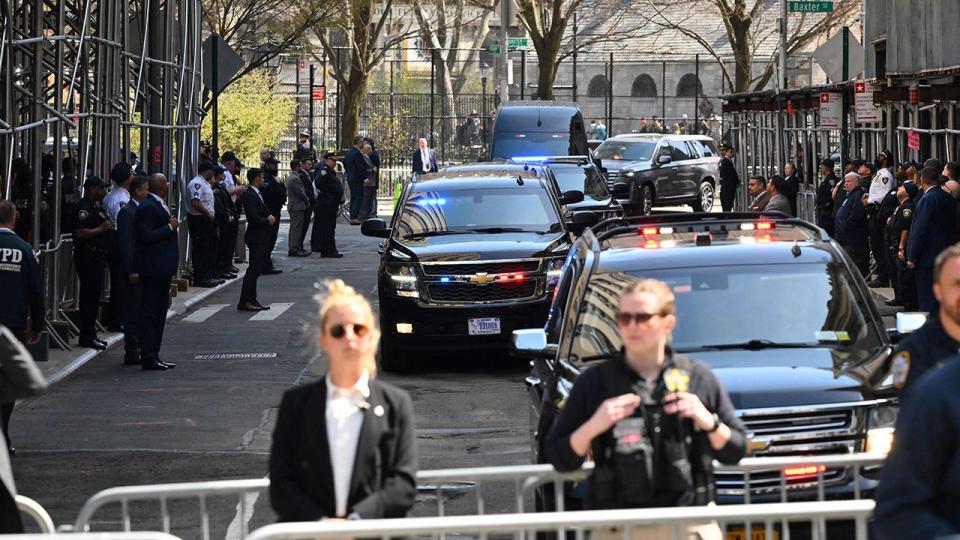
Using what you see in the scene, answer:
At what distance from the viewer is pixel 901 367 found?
654cm

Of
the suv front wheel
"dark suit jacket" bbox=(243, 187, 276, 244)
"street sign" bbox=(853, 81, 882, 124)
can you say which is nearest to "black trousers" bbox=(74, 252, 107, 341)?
"dark suit jacket" bbox=(243, 187, 276, 244)

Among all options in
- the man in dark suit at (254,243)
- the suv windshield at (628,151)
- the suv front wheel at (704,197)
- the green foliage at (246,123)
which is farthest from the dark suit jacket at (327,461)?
the green foliage at (246,123)

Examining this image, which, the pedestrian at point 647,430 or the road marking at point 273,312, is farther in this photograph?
the road marking at point 273,312

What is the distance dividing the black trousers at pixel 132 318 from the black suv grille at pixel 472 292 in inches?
110

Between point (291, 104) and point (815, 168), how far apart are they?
2261 cm

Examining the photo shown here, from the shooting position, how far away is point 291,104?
52.2 metres

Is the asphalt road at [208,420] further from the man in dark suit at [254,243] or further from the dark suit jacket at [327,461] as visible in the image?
the dark suit jacket at [327,461]

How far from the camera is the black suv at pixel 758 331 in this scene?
27.2 ft

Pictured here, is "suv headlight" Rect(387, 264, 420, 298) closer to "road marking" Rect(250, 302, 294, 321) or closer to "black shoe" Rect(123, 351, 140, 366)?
"black shoe" Rect(123, 351, 140, 366)

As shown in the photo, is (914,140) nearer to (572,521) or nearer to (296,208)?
(296,208)

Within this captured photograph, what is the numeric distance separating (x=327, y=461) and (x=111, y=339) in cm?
1401

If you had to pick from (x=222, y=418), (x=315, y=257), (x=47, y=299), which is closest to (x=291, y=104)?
(x=315, y=257)

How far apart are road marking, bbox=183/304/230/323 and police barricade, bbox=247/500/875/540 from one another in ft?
53.9

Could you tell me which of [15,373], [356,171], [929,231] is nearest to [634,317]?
[15,373]
